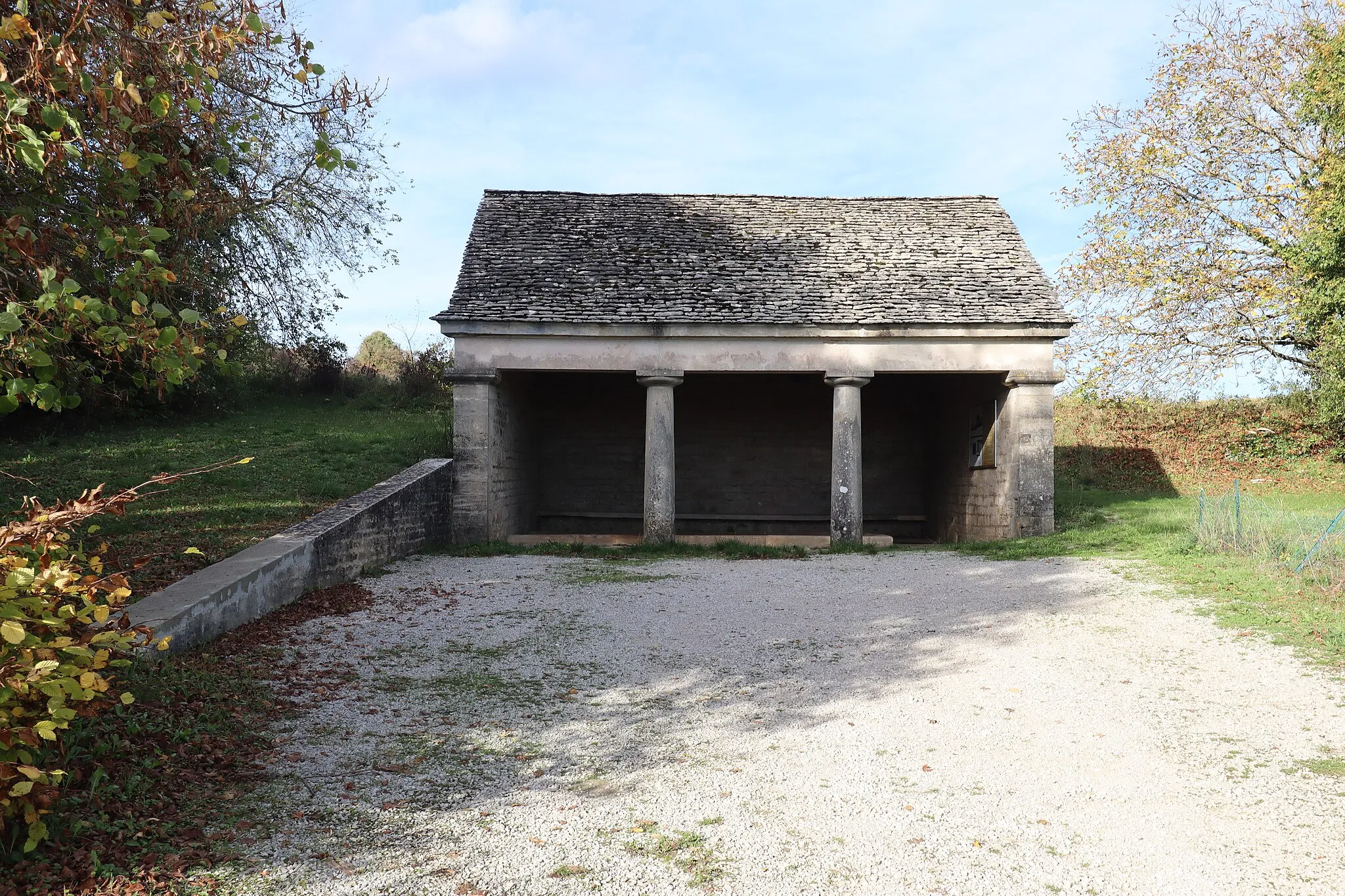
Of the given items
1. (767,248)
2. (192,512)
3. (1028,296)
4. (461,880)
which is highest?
A: (767,248)

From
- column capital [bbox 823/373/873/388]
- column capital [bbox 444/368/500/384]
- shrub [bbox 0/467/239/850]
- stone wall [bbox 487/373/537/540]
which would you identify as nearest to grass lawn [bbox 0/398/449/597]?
stone wall [bbox 487/373/537/540]

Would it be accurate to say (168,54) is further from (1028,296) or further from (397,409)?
(397,409)

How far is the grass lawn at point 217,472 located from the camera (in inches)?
378

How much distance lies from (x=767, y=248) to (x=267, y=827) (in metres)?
13.3

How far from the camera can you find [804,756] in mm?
5125

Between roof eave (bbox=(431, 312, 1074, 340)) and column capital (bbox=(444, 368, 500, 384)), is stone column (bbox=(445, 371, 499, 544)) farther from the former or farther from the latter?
roof eave (bbox=(431, 312, 1074, 340))

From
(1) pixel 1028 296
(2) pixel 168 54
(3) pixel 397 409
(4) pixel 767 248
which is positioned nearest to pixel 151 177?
(2) pixel 168 54

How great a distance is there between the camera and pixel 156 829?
3.85m

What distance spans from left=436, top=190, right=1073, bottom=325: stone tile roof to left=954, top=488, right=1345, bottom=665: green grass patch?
11.1ft

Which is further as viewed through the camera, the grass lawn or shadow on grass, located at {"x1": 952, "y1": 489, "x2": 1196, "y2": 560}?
shadow on grass, located at {"x1": 952, "y1": 489, "x2": 1196, "y2": 560}

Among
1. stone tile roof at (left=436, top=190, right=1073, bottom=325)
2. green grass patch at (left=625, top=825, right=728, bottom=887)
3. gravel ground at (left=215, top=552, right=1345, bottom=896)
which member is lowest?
green grass patch at (left=625, top=825, right=728, bottom=887)

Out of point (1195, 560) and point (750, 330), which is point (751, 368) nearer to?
point (750, 330)

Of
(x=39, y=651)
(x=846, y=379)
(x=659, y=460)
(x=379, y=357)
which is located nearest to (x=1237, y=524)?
(x=846, y=379)

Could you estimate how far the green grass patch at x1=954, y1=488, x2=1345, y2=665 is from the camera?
25.3ft
